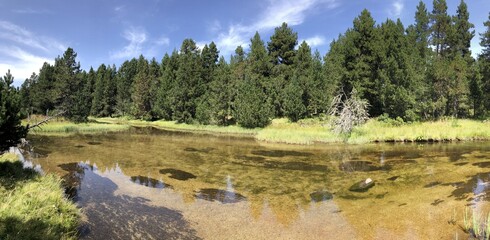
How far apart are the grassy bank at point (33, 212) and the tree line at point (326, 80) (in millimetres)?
42941

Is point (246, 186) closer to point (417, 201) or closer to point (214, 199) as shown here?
point (214, 199)

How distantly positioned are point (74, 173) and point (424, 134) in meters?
34.0

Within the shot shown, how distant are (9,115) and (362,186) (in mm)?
16500

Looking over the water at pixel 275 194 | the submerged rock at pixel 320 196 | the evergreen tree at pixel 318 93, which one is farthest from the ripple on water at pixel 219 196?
the evergreen tree at pixel 318 93

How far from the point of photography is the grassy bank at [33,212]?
812 cm

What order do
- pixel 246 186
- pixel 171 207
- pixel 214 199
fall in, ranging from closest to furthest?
pixel 171 207
pixel 214 199
pixel 246 186

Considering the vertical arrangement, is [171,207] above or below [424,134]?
below

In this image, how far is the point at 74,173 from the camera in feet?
64.8

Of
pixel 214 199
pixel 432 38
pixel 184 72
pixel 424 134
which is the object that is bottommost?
pixel 214 199

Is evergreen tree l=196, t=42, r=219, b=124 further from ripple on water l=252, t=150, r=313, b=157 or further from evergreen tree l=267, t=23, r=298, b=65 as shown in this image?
ripple on water l=252, t=150, r=313, b=157

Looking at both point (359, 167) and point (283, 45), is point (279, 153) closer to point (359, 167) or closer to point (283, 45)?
point (359, 167)

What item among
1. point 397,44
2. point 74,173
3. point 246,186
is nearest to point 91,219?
point 246,186

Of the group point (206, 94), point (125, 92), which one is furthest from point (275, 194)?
point (125, 92)

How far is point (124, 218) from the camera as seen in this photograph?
38.5 feet
